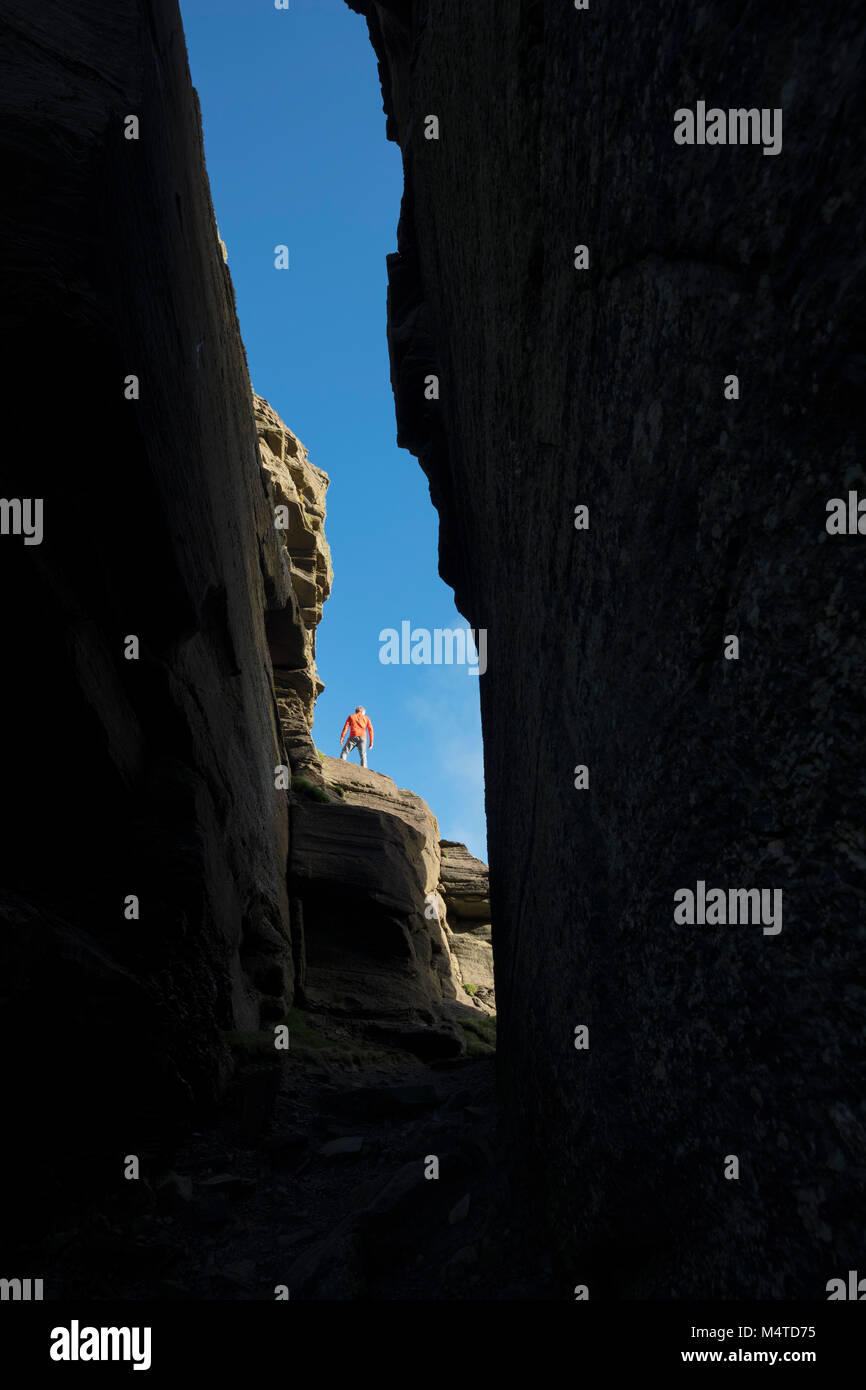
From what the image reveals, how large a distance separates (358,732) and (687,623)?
32.3 m

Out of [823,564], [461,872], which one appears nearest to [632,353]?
[823,564]

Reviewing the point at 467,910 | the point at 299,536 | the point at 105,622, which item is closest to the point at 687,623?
the point at 105,622

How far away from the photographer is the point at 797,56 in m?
2.55

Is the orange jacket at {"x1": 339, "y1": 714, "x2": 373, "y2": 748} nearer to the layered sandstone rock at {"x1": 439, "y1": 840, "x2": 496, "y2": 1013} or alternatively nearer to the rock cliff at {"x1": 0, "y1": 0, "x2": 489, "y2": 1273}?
the layered sandstone rock at {"x1": 439, "y1": 840, "x2": 496, "y2": 1013}

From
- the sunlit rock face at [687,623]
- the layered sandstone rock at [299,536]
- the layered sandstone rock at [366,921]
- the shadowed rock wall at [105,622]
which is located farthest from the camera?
the layered sandstone rock at [299,536]

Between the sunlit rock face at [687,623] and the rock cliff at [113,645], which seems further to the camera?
the rock cliff at [113,645]

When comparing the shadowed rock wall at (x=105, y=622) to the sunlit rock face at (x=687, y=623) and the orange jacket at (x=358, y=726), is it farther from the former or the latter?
the orange jacket at (x=358, y=726)

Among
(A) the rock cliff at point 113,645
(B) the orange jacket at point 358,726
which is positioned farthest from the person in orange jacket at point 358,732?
(A) the rock cliff at point 113,645

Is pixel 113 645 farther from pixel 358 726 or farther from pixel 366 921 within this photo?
pixel 358 726

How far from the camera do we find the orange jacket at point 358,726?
116 ft

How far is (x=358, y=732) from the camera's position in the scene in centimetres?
3531

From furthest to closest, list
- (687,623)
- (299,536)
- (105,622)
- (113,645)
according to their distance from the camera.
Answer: (299,536) → (113,645) → (105,622) → (687,623)

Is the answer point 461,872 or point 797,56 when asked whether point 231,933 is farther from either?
point 461,872

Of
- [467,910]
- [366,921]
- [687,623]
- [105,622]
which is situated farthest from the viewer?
[467,910]
